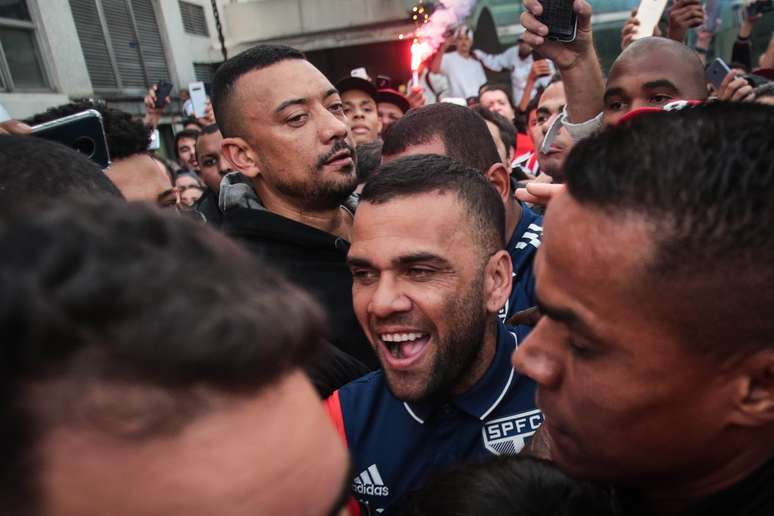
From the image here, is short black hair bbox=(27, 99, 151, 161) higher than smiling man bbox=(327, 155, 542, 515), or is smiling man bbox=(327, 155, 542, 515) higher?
short black hair bbox=(27, 99, 151, 161)

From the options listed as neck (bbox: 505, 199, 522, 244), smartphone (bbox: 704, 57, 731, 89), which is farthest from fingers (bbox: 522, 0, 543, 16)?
smartphone (bbox: 704, 57, 731, 89)

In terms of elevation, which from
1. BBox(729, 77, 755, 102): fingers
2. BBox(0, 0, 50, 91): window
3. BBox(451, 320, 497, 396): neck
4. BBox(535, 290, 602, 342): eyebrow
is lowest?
BBox(451, 320, 497, 396): neck

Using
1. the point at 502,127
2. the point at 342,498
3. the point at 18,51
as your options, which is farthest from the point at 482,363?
the point at 18,51

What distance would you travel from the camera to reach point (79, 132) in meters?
2.06

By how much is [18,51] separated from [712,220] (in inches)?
414

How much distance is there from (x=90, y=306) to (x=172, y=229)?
0.13 m

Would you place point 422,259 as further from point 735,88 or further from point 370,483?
point 735,88

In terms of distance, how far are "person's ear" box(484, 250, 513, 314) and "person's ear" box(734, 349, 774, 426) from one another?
843mm

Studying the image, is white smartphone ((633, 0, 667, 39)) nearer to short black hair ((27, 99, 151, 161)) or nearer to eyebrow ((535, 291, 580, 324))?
eyebrow ((535, 291, 580, 324))

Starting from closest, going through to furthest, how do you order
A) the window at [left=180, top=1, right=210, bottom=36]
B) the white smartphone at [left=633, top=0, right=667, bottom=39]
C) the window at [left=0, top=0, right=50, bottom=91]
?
1. the white smartphone at [left=633, top=0, right=667, bottom=39]
2. the window at [left=0, top=0, right=50, bottom=91]
3. the window at [left=180, top=1, right=210, bottom=36]

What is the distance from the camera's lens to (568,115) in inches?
111

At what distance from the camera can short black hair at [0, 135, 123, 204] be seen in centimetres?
119

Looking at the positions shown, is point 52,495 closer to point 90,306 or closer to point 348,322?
point 90,306

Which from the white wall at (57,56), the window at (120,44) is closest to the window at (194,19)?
the window at (120,44)
